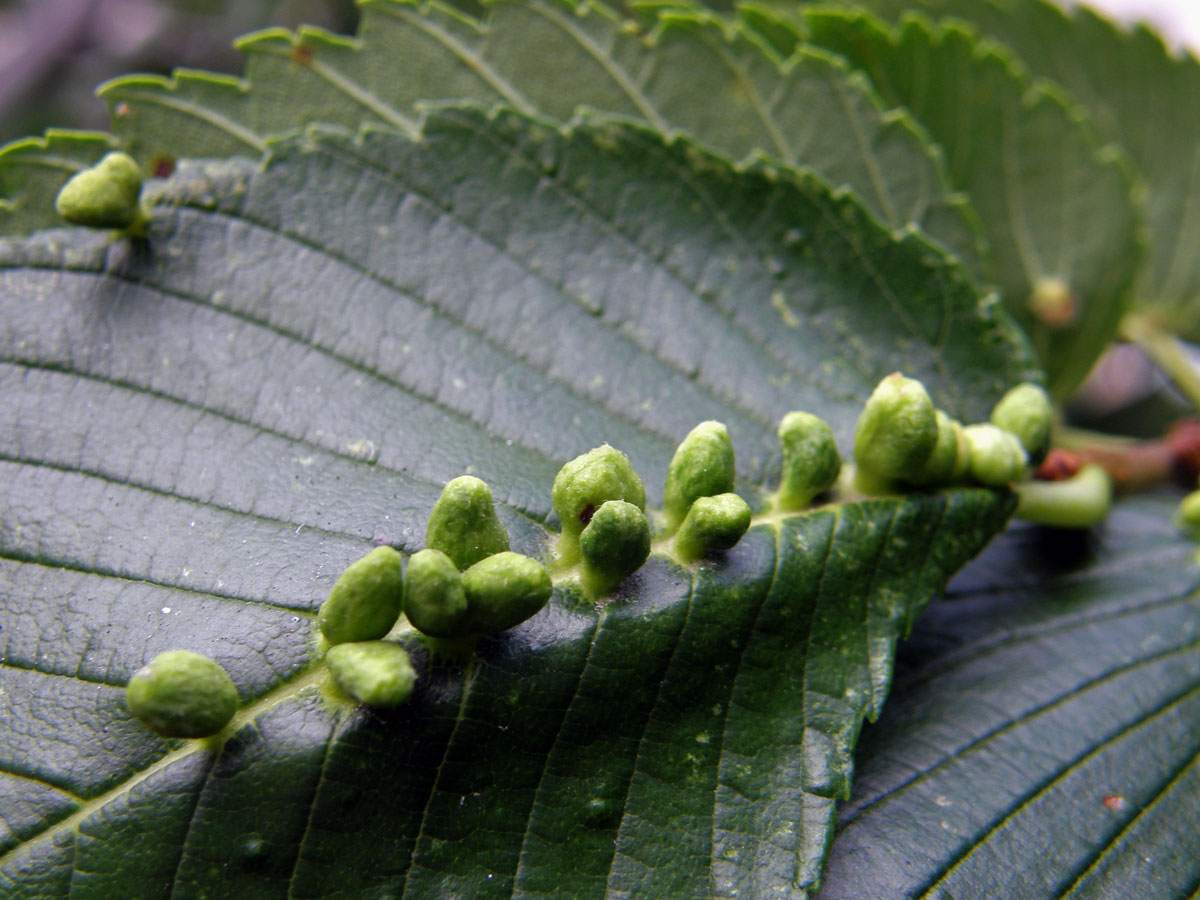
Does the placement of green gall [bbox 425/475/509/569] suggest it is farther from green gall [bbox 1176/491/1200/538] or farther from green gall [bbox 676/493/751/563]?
green gall [bbox 1176/491/1200/538]

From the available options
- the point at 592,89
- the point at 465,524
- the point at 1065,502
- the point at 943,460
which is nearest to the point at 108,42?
the point at 592,89

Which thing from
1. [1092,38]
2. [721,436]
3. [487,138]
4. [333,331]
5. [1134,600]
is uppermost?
[1092,38]

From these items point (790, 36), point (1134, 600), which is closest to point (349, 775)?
point (1134, 600)

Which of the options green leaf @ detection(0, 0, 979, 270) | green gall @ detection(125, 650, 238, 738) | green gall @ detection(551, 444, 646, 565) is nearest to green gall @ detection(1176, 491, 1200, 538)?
green leaf @ detection(0, 0, 979, 270)

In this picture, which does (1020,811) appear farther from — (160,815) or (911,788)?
(160,815)

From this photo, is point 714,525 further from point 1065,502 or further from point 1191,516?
point 1191,516
